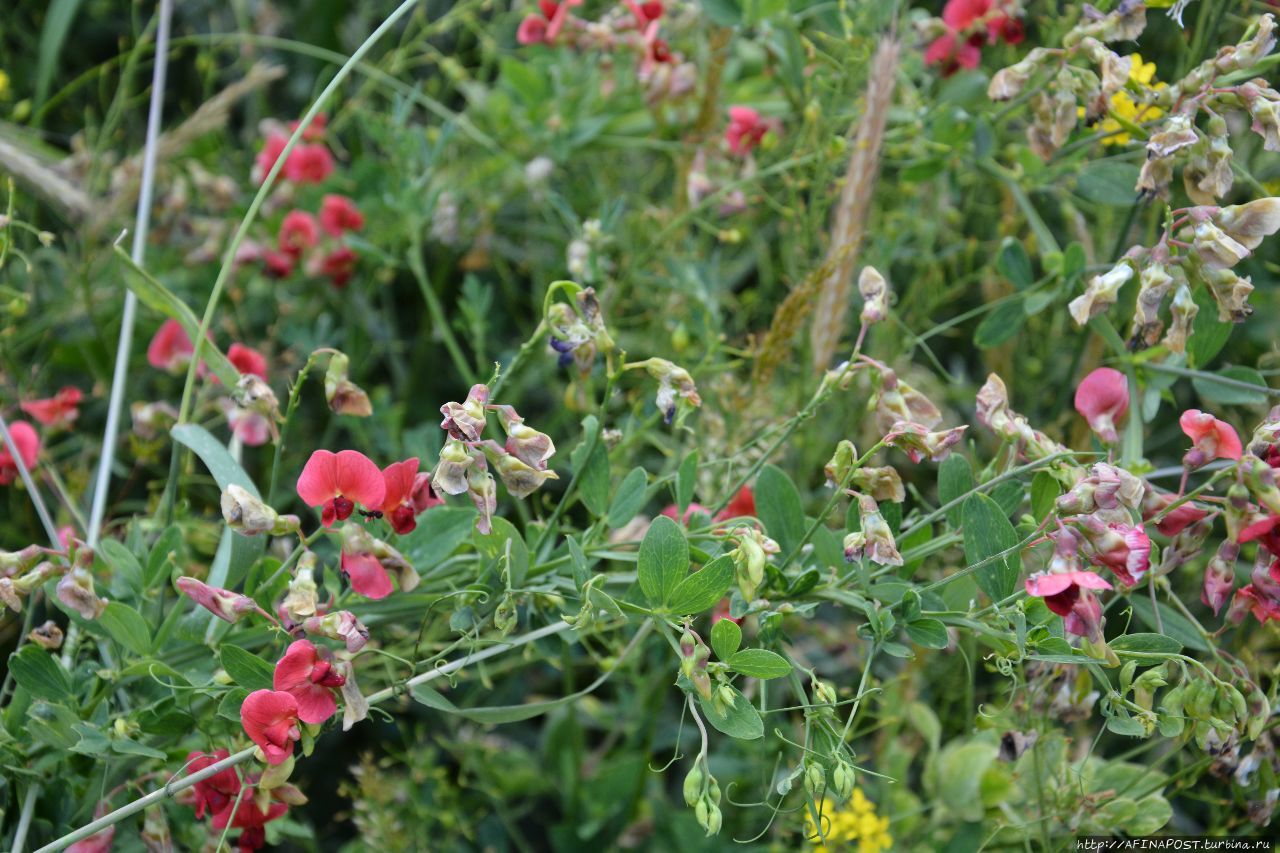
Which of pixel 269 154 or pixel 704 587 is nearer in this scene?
pixel 704 587

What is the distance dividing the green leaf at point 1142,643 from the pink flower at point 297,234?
3.26 ft

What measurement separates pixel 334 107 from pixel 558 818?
1010 mm

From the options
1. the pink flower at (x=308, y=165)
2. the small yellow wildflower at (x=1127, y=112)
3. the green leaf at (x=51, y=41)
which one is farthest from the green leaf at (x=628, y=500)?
the green leaf at (x=51, y=41)

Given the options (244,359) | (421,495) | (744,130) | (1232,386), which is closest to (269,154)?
(244,359)

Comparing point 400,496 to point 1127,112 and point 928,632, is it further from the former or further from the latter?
point 1127,112

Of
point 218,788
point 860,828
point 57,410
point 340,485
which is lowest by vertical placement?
point 860,828

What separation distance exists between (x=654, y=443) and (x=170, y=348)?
1.52ft

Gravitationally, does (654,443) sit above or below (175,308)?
below

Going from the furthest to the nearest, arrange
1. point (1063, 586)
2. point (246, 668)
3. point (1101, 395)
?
1. point (1101, 395)
2. point (246, 668)
3. point (1063, 586)

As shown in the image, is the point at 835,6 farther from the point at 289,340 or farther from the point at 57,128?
the point at 57,128

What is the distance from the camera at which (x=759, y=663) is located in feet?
2.19

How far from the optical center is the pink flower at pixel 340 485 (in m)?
0.70

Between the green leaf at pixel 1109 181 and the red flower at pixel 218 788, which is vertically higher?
the green leaf at pixel 1109 181

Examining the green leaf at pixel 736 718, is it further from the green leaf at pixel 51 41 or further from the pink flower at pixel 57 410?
the green leaf at pixel 51 41
